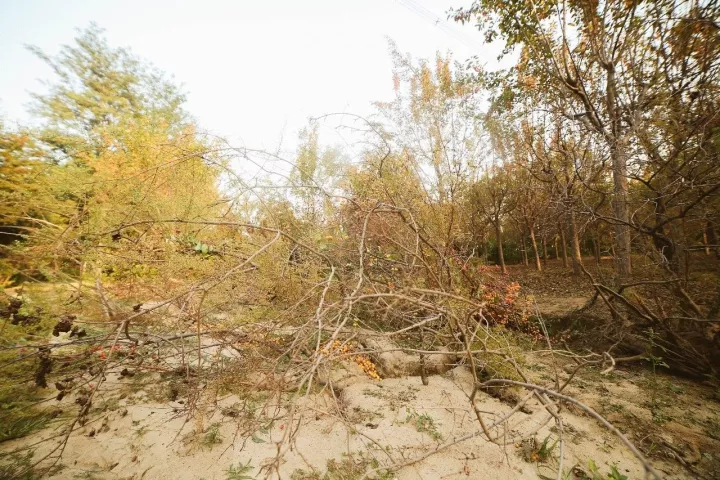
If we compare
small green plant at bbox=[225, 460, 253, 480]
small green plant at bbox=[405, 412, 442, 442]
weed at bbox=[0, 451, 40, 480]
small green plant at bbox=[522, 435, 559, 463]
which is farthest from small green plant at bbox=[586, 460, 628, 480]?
weed at bbox=[0, 451, 40, 480]

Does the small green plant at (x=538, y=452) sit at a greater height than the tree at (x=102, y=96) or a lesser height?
lesser

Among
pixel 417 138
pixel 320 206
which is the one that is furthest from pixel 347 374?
pixel 417 138

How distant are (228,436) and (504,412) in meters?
3.54

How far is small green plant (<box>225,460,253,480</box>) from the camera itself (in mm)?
2762

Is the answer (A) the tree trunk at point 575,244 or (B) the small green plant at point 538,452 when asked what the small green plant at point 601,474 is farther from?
(A) the tree trunk at point 575,244

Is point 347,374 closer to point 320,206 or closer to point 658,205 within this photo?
point 320,206

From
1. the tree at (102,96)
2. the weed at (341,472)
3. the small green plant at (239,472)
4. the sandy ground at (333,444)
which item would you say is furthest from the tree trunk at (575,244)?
the tree at (102,96)

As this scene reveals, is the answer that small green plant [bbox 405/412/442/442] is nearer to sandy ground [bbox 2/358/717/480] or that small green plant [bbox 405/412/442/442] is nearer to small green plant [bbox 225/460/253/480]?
sandy ground [bbox 2/358/717/480]

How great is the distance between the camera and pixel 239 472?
283 centimetres

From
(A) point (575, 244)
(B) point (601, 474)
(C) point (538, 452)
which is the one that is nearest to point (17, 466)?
(C) point (538, 452)

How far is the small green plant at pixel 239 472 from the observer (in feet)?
9.06

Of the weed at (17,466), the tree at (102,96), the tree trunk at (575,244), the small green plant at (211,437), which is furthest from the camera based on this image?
the tree at (102,96)

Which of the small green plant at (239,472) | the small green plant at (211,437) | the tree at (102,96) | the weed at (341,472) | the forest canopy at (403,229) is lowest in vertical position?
the weed at (341,472)

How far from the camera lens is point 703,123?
373cm
